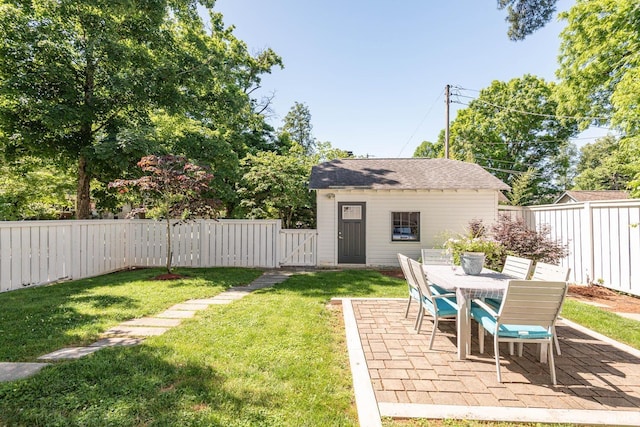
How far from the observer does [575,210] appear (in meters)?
7.30

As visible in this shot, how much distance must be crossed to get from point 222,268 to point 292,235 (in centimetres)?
245

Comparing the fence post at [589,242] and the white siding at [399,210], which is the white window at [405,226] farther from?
the fence post at [589,242]

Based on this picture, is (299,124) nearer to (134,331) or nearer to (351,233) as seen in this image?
(351,233)

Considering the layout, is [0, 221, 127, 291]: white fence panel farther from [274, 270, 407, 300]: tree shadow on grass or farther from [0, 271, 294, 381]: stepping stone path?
[274, 270, 407, 300]: tree shadow on grass

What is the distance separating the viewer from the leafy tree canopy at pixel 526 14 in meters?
5.22

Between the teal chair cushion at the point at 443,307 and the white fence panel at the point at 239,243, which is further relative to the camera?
the white fence panel at the point at 239,243

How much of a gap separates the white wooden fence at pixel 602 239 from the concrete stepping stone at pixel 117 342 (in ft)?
27.6

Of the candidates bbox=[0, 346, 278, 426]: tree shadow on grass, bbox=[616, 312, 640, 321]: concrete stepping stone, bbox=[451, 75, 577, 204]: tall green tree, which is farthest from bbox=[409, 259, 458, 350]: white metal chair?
bbox=[451, 75, 577, 204]: tall green tree

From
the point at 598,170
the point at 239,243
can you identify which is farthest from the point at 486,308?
the point at 598,170

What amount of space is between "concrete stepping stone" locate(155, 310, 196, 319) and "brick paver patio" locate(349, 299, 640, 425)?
2788 millimetres

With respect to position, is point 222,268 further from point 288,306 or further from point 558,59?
point 558,59

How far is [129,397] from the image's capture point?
2391mm

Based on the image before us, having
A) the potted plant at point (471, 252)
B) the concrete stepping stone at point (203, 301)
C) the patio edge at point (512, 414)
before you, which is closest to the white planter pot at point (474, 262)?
the potted plant at point (471, 252)

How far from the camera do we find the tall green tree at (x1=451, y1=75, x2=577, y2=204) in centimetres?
2431
